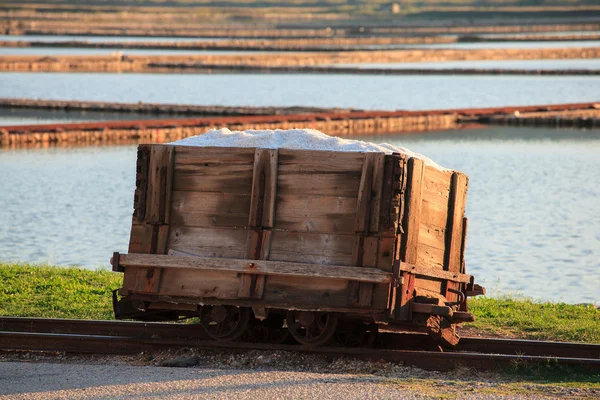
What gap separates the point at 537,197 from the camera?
27.0 m

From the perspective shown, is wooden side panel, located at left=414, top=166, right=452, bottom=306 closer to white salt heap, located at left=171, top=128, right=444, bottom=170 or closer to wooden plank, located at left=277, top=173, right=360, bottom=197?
white salt heap, located at left=171, top=128, right=444, bottom=170

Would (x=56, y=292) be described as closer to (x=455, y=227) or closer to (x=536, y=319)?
(x=455, y=227)

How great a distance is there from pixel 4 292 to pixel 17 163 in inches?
802

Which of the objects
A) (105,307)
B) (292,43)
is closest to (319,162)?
(105,307)

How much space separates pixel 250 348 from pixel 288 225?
116 cm

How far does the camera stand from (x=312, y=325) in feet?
31.4

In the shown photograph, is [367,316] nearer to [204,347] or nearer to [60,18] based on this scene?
[204,347]

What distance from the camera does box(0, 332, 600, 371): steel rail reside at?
30.3 ft

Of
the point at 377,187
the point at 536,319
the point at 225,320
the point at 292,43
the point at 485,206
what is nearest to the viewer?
the point at 377,187

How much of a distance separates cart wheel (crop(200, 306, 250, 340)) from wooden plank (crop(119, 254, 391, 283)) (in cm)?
53

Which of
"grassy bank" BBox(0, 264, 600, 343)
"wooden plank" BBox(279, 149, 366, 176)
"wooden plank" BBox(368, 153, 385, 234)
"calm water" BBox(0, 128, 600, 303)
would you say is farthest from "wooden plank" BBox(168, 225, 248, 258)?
"calm water" BBox(0, 128, 600, 303)

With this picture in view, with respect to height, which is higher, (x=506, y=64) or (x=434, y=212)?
(x=506, y=64)

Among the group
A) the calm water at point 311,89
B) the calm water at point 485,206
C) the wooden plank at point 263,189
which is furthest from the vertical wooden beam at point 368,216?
the calm water at point 311,89

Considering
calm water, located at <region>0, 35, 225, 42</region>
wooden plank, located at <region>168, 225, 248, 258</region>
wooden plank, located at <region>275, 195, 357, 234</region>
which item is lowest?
wooden plank, located at <region>168, 225, 248, 258</region>
